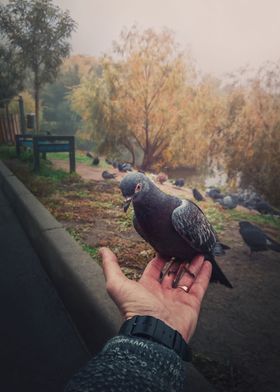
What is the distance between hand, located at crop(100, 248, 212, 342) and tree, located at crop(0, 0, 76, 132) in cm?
1785

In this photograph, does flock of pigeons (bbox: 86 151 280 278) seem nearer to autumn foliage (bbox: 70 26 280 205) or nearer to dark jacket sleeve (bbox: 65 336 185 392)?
dark jacket sleeve (bbox: 65 336 185 392)

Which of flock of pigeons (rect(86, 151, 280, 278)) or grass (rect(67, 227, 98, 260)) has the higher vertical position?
flock of pigeons (rect(86, 151, 280, 278))

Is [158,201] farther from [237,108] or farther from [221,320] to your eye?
[237,108]

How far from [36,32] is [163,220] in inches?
706

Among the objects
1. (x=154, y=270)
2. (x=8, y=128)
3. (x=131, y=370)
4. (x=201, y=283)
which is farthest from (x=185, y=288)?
(x=8, y=128)

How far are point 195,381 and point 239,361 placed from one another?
699 millimetres

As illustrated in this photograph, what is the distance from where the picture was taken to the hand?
1455 mm

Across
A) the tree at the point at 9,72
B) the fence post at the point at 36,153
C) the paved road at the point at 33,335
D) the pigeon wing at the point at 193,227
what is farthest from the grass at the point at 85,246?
the tree at the point at 9,72

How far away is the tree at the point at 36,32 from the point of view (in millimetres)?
15445

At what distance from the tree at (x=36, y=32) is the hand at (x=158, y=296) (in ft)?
58.6

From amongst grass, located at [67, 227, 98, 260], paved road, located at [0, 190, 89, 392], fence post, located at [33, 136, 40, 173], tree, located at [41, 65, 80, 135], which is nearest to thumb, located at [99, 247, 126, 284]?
paved road, located at [0, 190, 89, 392]

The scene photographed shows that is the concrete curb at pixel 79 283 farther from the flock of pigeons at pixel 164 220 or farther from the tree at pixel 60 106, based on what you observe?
the tree at pixel 60 106

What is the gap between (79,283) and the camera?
238 cm

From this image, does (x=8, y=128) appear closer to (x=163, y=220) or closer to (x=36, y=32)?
(x=36, y=32)
